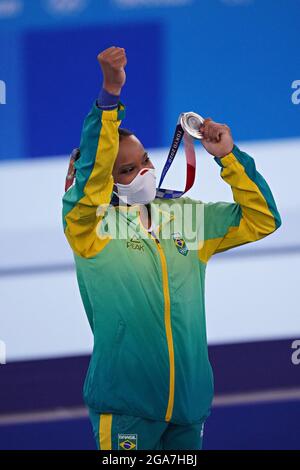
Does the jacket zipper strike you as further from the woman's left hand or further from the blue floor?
the blue floor

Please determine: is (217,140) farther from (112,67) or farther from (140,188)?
(112,67)

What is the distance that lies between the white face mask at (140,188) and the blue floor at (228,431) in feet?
3.70

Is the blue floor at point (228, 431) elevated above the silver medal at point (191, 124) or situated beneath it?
situated beneath

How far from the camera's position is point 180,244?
2629 millimetres

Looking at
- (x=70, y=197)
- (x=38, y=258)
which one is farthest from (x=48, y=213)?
(x=70, y=197)

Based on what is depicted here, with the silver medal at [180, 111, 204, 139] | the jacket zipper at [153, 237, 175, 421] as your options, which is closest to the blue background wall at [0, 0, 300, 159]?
the silver medal at [180, 111, 204, 139]

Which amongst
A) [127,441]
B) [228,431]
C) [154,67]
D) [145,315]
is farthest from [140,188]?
→ [228,431]

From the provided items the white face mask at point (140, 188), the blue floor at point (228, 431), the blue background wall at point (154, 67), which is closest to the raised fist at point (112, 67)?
the white face mask at point (140, 188)

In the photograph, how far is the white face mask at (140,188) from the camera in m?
2.55

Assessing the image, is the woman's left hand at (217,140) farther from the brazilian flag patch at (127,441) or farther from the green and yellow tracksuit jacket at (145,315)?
the brazilian flag patch at (127,441)

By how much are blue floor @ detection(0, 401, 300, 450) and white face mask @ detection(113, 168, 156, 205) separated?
3.70ft

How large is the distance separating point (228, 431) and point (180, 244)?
3.50ft

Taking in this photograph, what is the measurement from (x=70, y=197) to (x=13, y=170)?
1.00 meters
